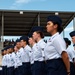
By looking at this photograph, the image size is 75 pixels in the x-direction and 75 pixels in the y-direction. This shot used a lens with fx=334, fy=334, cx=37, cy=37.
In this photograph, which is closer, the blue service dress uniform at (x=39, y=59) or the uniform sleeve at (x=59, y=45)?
the uniform sleeve at (x=59, y=45)

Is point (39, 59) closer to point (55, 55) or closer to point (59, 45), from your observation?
point (55, 55)

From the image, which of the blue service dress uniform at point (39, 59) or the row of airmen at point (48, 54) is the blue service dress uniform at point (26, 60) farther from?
the blue service dress uniform at point (39, 59)

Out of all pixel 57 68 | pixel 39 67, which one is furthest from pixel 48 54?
pixel 39 67

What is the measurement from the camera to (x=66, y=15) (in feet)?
90.0

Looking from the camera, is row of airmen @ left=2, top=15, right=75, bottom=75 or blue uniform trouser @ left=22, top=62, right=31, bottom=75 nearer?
row of airmen @ left=2, top=15, right=75, bottom=75

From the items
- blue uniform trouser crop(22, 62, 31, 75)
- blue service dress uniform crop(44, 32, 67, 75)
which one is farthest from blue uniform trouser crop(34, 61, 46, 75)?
blue service dress uniform crop(44, 32, 67, 75)

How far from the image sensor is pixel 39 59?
8.06m

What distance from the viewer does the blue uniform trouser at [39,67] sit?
8091 millimetres

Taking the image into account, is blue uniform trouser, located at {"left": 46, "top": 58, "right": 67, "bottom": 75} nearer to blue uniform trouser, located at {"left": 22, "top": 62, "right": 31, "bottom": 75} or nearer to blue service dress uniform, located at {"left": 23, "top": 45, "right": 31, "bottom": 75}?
blue service dress uniform, located at {"left": 23, "top": 45, "right": 31, "bottom": 75}

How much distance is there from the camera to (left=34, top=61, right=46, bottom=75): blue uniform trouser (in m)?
8.09

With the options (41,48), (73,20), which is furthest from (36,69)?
(73,20)

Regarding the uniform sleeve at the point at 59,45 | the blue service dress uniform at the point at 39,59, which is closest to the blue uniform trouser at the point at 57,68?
the uniform sleeve at the point at 59,45

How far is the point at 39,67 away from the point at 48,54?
2400mm

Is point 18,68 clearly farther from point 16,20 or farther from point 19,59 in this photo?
point 16,20
